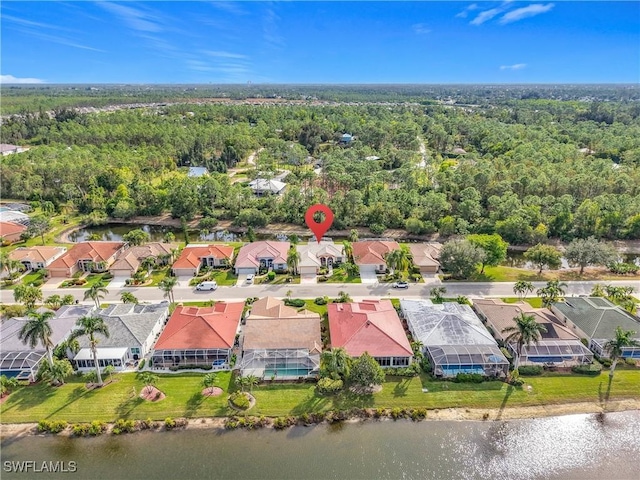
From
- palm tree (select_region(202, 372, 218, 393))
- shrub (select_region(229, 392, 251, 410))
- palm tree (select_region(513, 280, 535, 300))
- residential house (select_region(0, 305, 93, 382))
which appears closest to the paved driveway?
palm tree (select_region(513, 280, 535, 300))

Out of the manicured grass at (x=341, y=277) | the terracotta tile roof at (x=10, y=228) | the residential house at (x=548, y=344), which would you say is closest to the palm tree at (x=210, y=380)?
the manicured grass at (x=341, y=277)

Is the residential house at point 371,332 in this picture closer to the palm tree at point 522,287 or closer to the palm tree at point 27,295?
the palm tree at point 522,287

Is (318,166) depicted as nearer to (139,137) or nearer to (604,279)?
(139,137)

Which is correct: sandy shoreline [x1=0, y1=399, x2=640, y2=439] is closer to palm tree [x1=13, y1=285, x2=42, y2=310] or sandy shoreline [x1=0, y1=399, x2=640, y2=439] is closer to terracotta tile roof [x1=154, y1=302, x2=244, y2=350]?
terracotta tile roof [x1=154, y1=302, x2=244, y2=350]

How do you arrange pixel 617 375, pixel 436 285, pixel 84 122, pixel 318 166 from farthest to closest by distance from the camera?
1. pixel 84 122
2. pixel 318 166
3. pixel 436 285
4. pixel 617 375

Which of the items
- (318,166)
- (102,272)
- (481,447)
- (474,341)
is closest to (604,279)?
(474,341)

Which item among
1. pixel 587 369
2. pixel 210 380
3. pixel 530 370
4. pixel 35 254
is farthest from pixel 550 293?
pixel 35 254
